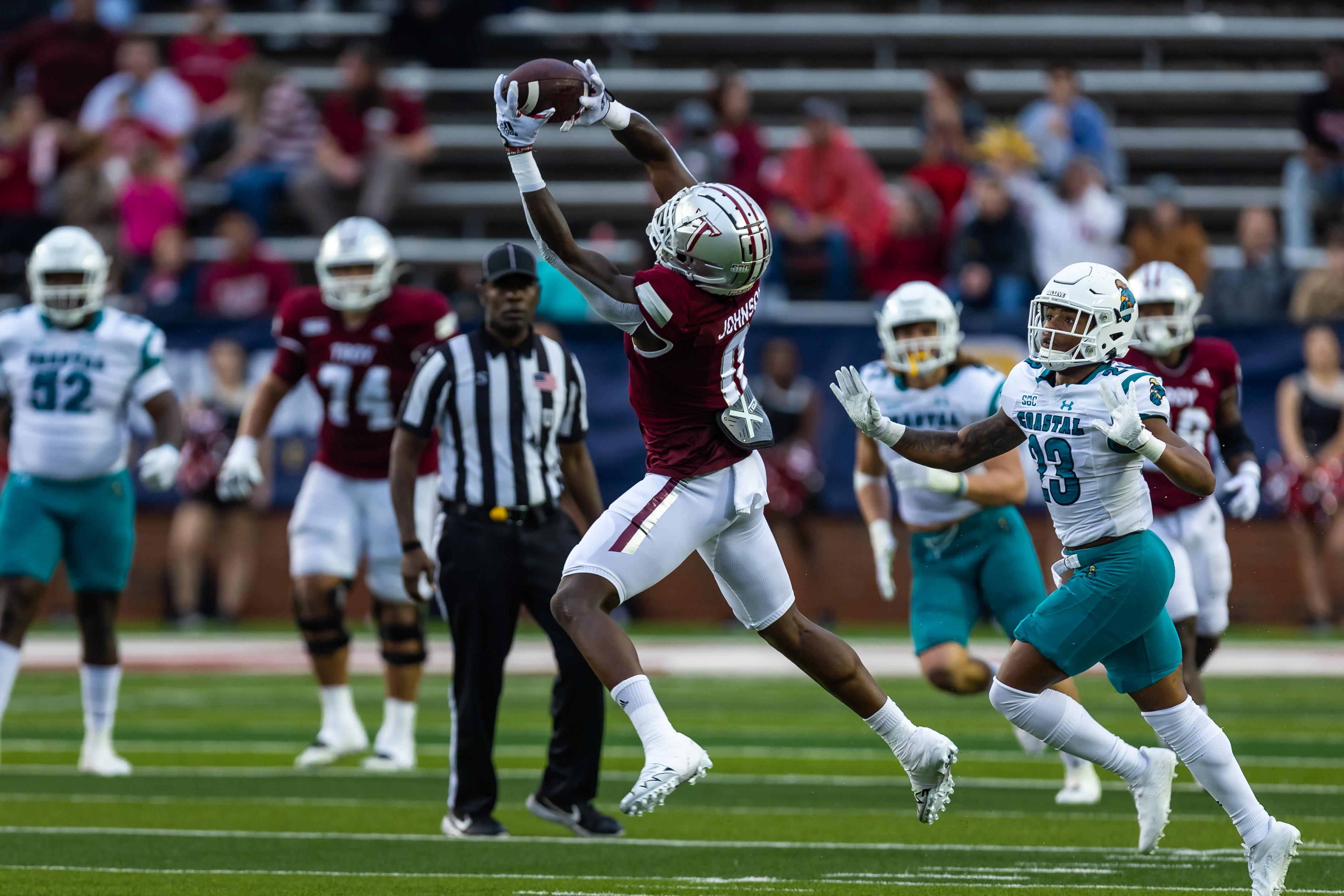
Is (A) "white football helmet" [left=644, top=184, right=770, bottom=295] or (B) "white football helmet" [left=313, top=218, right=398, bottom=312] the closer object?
(A) "white football helmet" [left=644, top=184, right=770, bottom=295]

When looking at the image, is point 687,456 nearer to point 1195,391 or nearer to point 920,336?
point 920,336

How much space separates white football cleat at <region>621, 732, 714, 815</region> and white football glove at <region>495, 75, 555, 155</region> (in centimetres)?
169

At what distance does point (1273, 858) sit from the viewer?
16.4 feet

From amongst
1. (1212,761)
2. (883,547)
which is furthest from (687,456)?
(883,547)

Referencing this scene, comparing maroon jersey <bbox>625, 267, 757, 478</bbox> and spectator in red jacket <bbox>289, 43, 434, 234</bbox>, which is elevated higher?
spectator in red jacket <bbox>289, 43, 434, 234</bbox>

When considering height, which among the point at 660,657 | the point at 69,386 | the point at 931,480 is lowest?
the point at 660,657

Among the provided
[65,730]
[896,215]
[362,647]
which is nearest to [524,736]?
[65,730]

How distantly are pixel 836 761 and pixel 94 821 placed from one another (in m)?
3.29

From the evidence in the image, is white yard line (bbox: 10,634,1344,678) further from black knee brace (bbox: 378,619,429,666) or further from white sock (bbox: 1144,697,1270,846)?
white sock (bbox: 1144,697,1270,846)

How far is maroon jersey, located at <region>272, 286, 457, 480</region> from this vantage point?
8383mm

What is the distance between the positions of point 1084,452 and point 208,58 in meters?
13.9

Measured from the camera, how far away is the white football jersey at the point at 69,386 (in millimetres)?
7992

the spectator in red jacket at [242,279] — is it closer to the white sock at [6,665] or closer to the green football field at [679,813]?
the green football field at [679,813]

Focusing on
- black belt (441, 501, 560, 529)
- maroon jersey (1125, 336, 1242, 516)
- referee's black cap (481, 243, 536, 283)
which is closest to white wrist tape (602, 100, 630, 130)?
referee's black cap (481, 243, 536, 283)
